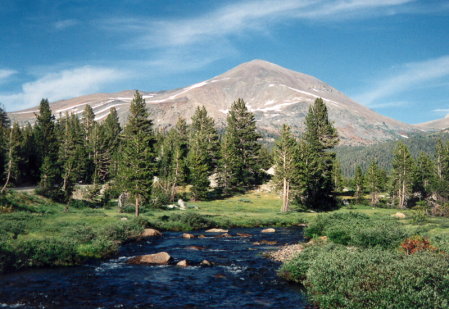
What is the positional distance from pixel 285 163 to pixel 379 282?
50.5 m

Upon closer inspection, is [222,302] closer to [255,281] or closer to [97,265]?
[255,281]

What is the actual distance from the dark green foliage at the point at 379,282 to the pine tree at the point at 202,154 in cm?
5675

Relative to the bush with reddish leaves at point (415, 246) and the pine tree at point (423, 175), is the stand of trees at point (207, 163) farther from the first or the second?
the bush with reddish leaves at point (415, 246)

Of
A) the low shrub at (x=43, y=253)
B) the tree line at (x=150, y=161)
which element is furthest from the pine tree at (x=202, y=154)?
the low shrub at (x=43, y=253)

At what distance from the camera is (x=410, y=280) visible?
14250mm

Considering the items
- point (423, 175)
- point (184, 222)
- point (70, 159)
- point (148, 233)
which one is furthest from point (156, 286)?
point (423, 175)

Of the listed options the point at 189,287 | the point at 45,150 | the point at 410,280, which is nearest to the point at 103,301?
the point at 189,287

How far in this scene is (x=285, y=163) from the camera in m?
64.8

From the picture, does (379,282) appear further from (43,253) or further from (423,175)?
(423,175)

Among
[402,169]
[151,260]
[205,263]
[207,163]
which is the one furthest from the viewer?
[207,163]

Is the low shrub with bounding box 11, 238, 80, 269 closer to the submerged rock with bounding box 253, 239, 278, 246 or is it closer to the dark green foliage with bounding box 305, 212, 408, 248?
the submerged rock with bounding box 253, 239, 278, 246

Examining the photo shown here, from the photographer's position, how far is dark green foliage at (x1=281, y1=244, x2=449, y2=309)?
13039mm

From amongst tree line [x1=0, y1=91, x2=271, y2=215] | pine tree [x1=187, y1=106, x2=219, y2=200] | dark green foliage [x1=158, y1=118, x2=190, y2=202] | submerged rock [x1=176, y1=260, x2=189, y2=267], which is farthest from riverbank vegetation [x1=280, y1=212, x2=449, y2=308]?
pine tree [x1=187, y1=106, x2=219, y2=200]

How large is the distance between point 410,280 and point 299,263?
7.80 m
